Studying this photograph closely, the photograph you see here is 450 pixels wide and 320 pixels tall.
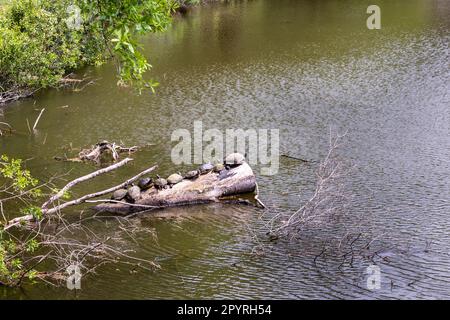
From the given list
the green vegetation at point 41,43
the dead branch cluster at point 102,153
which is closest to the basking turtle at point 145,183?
the dead branch cluster at point 102,153

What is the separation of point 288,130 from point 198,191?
20.7 ft

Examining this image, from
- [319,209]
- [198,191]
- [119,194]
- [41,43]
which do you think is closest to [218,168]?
[198,191]

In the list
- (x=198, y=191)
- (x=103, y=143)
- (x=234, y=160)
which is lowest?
(x=198, y=191)

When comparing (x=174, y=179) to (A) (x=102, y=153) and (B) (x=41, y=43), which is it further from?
(B) (x=41, y=43)

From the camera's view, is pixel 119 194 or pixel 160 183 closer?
pixel 119 194

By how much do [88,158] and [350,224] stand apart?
9.50 meters

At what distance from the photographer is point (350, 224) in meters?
15.7

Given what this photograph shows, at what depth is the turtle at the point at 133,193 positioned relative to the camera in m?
17.1

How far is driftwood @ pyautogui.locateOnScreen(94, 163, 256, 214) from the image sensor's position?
56.4 ft

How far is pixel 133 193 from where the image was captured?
56.0 ft

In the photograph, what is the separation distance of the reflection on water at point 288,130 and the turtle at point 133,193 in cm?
65

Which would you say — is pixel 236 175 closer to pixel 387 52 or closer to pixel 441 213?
pixel 441 213

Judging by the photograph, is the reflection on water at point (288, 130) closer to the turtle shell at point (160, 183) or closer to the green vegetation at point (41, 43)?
the turtle shell at point (160, 183)
